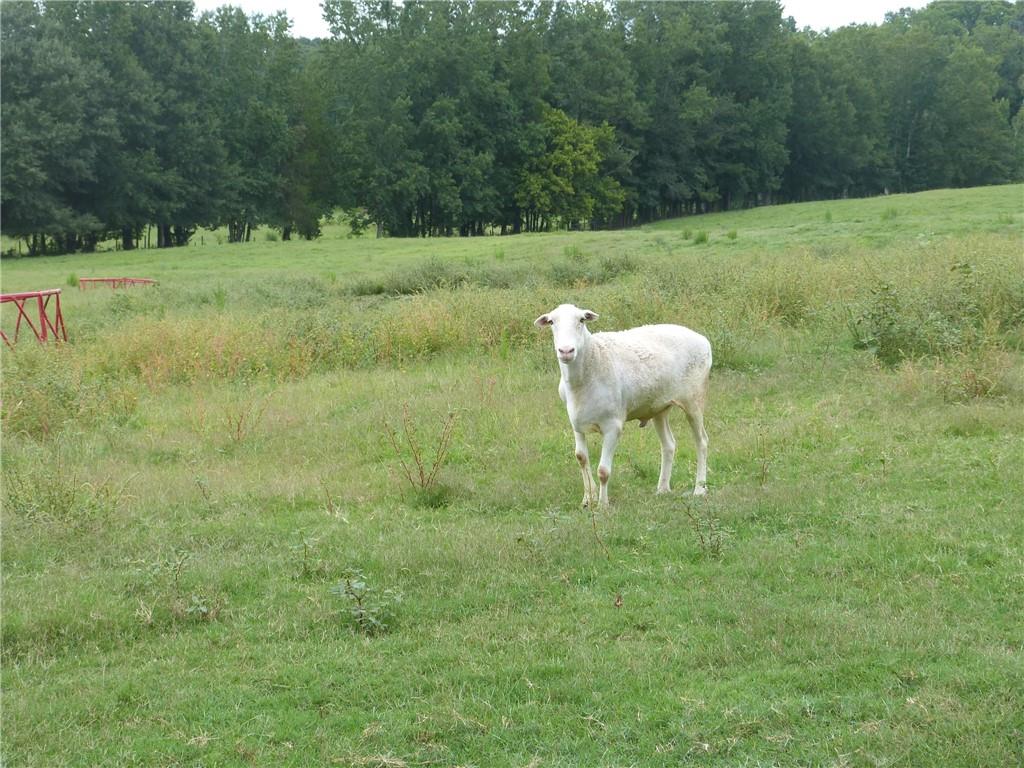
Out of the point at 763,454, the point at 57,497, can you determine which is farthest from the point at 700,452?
the point at 57,497

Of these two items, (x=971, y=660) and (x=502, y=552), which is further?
(x=502, y=552)

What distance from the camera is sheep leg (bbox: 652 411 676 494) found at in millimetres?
10172

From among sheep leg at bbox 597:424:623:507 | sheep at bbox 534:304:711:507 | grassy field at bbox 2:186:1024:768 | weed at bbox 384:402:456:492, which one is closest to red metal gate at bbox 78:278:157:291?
grassy field at bbox 2:186:1024:768

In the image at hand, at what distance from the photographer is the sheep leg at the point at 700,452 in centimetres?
989

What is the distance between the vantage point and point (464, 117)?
6544cm

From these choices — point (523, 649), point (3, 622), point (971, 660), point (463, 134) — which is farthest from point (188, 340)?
point (463, 134)

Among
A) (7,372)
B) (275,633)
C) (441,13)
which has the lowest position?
(275,633)

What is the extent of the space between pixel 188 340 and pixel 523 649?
42.2 ft

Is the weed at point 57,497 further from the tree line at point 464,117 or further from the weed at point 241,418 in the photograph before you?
the tree line at point 464,117

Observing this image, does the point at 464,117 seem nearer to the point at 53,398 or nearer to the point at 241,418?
the point at 53,398

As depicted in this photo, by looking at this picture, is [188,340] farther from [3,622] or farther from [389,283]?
[3,622]

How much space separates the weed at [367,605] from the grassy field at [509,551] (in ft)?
0.07

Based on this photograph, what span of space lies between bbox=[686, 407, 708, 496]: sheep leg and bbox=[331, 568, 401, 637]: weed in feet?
12.2

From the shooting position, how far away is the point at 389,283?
26422mm
